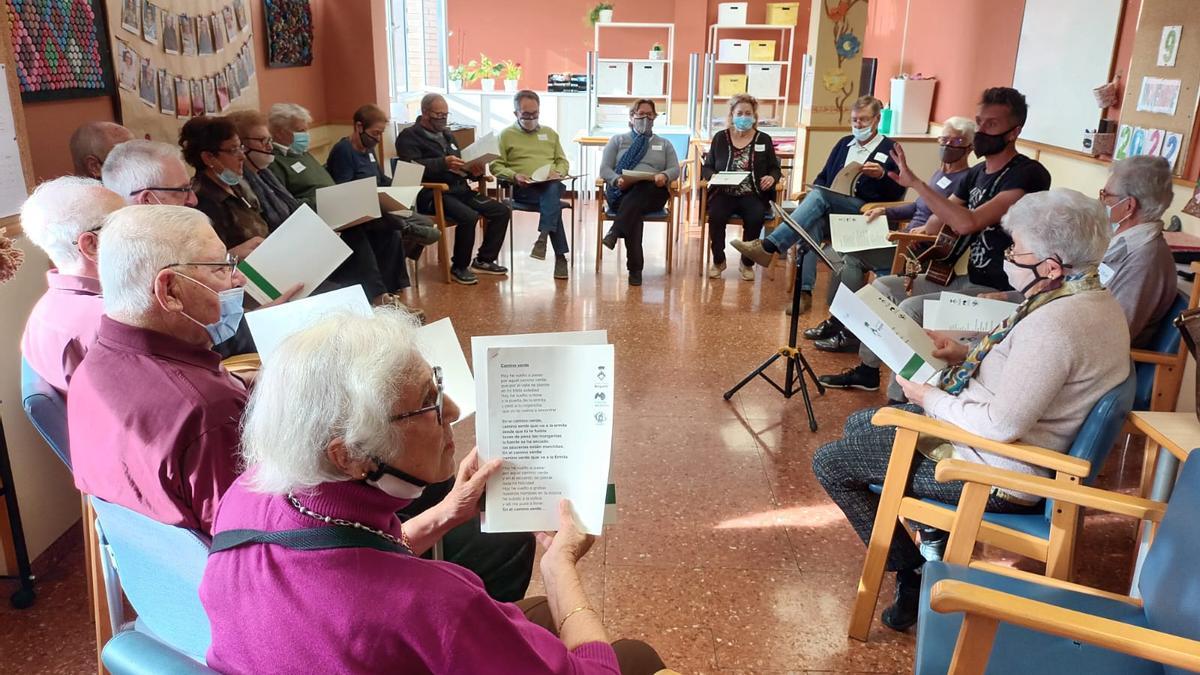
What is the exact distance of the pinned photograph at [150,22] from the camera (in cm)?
353

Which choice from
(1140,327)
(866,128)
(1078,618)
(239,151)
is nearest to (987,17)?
(866,128)

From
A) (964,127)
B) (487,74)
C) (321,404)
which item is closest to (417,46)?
(487,74)

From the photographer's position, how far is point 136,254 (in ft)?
5.28

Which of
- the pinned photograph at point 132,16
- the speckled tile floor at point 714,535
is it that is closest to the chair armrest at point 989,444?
the speckled tile floor at point 714,535

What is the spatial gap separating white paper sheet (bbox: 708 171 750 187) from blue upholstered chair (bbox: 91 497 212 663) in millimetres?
4591

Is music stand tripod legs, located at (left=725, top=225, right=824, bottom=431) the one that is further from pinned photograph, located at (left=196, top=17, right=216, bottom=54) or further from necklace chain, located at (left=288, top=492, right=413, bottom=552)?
pinned photograph, located at (left=196, top=17, right=216, bottom=54)

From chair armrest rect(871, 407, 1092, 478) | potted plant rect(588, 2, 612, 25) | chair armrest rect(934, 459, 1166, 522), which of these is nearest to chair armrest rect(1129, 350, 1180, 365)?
chair armrest rect(871, 407, 1092, 478)

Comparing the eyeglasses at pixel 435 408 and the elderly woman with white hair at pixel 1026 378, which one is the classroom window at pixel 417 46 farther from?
the eyeglasses at pixel 435 408

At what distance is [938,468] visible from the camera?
177 centimetres

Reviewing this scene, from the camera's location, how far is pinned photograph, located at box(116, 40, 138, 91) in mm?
3335

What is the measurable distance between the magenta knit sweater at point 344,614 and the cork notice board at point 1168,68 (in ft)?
15.0

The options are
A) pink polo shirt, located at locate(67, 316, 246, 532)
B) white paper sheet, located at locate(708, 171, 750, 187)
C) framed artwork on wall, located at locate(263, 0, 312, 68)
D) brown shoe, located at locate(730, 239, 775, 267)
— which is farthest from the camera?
white paper sheet, located at locate(708, 171, 750, 187)

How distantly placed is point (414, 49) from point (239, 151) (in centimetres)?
605

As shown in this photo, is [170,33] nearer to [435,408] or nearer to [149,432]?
[149,432]
